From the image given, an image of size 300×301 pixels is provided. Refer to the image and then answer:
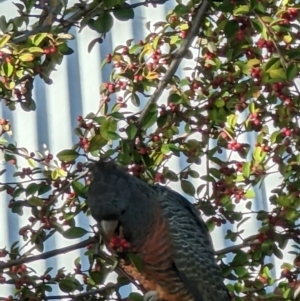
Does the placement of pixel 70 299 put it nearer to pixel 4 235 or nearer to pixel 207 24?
pixel 207 24

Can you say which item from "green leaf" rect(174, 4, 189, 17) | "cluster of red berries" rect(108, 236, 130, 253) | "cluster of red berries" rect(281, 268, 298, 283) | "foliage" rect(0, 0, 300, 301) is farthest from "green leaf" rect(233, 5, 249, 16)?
"cluster of red berries" rect(281, 268, 298, 283)

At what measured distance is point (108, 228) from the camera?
189 centimetres

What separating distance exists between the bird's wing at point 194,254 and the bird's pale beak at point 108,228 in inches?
9.6

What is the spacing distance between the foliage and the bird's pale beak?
5 centimetres

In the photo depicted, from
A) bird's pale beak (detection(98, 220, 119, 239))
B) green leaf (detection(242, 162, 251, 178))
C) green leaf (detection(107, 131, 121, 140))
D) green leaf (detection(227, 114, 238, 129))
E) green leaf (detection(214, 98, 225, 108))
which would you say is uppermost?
green leaf (detection(214, 98, 225, 108))

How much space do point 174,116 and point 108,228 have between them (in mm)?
322

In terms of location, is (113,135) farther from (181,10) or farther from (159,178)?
(181,10)

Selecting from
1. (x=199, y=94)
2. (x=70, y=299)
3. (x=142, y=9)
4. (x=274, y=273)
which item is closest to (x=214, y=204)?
(x=199, y=94)

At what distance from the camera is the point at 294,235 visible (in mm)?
1938

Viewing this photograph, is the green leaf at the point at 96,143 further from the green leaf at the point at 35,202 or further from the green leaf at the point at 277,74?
the green leaf at the point at 277,74

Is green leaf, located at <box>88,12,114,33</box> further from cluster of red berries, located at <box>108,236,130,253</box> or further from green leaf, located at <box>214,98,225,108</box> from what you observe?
cluster of red berries, located at <box>108,236,130,253</box>

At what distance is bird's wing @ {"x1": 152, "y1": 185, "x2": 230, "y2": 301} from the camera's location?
208 centimetres

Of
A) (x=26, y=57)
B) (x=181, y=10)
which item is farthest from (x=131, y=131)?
(x=181, y=10)

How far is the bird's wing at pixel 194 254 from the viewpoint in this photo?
2076mm
